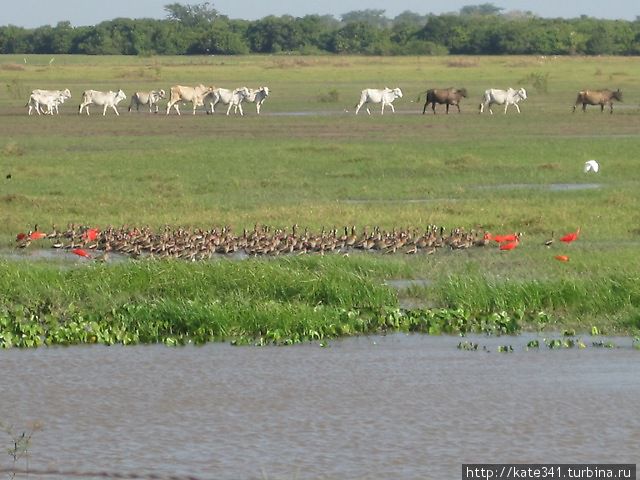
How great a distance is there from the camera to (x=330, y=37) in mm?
93750

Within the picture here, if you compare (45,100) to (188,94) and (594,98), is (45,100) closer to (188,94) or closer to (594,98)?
(188,94)

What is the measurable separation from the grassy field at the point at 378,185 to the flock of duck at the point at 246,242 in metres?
0.25

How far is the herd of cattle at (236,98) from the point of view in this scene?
1548 inches

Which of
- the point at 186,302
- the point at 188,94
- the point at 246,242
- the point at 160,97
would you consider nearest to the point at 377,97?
the point at 188,94

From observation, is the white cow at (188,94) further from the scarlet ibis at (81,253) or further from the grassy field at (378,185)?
the scarlet ibis at (81,253)

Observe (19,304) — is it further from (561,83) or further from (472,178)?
(561,83)

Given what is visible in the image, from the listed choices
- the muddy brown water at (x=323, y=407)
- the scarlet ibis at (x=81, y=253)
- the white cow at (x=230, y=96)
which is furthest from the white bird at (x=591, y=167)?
the white cow at (x=230, y=96)

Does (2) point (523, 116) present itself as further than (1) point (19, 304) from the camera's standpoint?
Yes

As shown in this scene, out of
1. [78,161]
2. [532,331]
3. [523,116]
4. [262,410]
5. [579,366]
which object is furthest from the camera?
[523,116]

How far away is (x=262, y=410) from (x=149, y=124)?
26.8 metres

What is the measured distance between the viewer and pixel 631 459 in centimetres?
792

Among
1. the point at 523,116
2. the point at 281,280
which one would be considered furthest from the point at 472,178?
the point at 523,116

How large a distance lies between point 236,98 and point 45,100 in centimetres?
532

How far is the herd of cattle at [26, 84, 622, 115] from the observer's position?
129 ft
